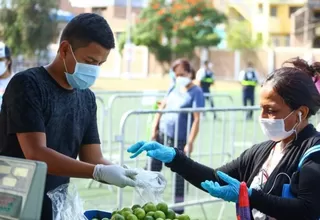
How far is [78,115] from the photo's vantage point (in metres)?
3.30

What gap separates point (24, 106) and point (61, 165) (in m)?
0.32

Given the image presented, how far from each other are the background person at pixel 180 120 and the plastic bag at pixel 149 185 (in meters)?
3.44

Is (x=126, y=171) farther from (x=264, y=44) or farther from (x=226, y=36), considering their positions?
(x=264, y=44)

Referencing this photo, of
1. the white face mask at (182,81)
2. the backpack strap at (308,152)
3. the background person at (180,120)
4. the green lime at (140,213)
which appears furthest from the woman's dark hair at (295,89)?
the white face mask at (182,81)

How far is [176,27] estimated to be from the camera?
46.5 metres

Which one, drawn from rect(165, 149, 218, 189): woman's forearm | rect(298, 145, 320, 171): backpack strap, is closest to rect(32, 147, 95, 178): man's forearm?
rect(165, 149, 218, 189): woman's forearm

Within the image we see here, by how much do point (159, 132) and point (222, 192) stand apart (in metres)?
4.37

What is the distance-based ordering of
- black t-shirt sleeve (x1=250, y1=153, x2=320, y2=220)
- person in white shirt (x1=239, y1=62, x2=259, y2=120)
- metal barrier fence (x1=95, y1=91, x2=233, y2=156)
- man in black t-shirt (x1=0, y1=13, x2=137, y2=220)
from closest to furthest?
black t-shirt sleeve (x1=250, y1=153, x2=320, y2=220), man in black t-shirt (x1=0, y1=13, x2=137, y2=220), metal barrier fence (x1=95, y1=91, x2=233, y2=156), person in white shirt (x1=239, y1=62, x2=259, y2=120)

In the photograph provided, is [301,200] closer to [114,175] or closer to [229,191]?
[229,191]

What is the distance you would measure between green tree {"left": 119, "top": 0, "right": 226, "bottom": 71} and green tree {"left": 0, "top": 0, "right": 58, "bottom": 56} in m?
10.6

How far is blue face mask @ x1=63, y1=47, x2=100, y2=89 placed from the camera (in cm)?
323

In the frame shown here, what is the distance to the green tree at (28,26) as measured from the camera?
1272 inches

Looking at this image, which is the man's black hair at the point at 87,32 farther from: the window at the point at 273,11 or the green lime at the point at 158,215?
the window at the point at 273,11

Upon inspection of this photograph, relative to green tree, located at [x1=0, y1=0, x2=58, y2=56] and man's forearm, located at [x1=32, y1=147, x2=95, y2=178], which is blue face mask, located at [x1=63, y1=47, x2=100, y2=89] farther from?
green tree, located at [x1=0, y1=0, x2=58, y2=56]
